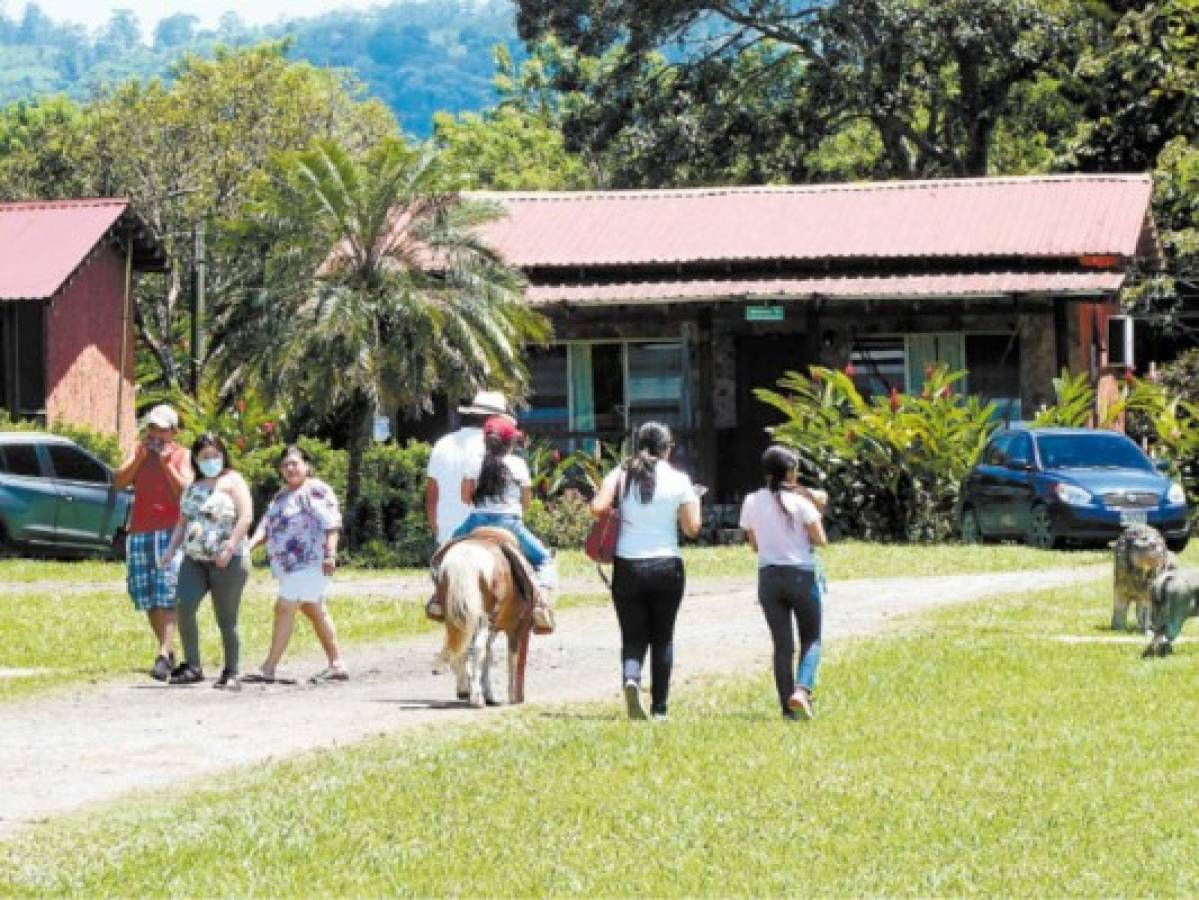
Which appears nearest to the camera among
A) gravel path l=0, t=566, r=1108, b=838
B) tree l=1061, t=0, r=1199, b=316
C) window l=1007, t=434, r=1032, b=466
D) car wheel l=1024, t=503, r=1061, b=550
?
gravel path l=0, t=566, r=1108, b=838

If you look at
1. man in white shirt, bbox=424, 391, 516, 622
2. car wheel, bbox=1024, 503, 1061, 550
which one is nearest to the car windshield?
car wheel, bbox=1024, 503, 1061, 550

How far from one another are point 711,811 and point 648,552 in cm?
381

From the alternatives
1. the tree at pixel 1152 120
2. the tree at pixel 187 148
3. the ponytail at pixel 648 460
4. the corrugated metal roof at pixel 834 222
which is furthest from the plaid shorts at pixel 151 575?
the tree at pixel 187 148

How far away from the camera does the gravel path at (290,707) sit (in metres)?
12.5

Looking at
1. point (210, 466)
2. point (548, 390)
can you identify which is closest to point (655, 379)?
point (548, 390)

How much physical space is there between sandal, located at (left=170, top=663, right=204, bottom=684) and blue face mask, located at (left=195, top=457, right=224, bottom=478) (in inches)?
51.7

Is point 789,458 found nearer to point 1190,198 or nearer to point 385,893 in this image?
point 385,893

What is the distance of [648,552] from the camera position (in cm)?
1451

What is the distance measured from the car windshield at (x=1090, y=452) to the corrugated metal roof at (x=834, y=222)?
19.5ft

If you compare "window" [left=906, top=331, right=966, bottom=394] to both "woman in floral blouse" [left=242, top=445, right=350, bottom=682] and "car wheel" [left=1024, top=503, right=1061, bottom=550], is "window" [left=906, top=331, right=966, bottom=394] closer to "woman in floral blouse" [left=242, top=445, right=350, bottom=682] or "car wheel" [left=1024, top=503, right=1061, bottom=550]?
"car wheel" [left=1024, top=503, right=1061, bottom=550]

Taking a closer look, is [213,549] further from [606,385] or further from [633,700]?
[606,385]

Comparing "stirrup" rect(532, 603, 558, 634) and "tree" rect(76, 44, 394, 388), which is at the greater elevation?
"tree" rect(76, 44, 394, 388)

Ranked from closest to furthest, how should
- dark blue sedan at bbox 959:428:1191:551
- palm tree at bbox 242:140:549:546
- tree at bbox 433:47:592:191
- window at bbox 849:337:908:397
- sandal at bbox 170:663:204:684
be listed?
sandal at bbox 170:663:204:684 → dark blue sedan at bbox 959:428:1191:551 → palm tree at bbox 242:140:549:546 → window at bbox 849:337:908:397 → tree at bbox 433:47:592:191

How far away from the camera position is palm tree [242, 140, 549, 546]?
30969 millimetres
